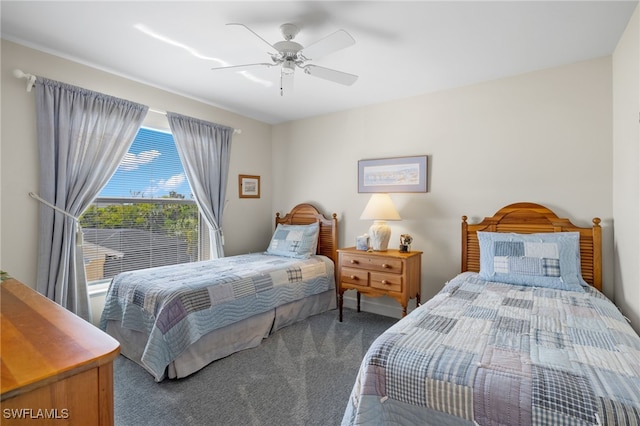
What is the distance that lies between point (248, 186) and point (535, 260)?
3.27m

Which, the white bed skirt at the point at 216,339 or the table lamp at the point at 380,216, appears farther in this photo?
the table lamp at the point at 380,216

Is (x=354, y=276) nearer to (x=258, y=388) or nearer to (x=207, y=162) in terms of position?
(x=258, y=388)

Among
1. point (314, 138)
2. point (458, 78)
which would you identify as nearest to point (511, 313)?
point (458, 78)

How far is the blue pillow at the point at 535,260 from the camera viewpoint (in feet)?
7.57

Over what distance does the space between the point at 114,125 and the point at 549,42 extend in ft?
11.9

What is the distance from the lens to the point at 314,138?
13.8ft

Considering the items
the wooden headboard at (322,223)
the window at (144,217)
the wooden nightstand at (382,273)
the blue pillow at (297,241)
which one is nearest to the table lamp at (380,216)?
the wooden nightstand at (382,273)

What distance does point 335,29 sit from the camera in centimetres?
219

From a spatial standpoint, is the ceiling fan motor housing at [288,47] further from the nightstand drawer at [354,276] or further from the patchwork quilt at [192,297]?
the nightstand drawer at [354,276]

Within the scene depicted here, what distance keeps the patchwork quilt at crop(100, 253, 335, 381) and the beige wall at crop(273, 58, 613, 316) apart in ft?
3.76

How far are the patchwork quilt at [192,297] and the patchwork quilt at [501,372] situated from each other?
141 centimetres

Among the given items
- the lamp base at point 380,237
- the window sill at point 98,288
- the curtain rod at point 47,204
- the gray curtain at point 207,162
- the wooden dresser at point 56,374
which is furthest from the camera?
the gray curtain at point 207,162

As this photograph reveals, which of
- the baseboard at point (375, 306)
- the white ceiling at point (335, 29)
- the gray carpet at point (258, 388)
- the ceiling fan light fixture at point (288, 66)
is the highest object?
the white ceiling at point (335, 29)

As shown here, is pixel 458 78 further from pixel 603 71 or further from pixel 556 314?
pixel 556 314
